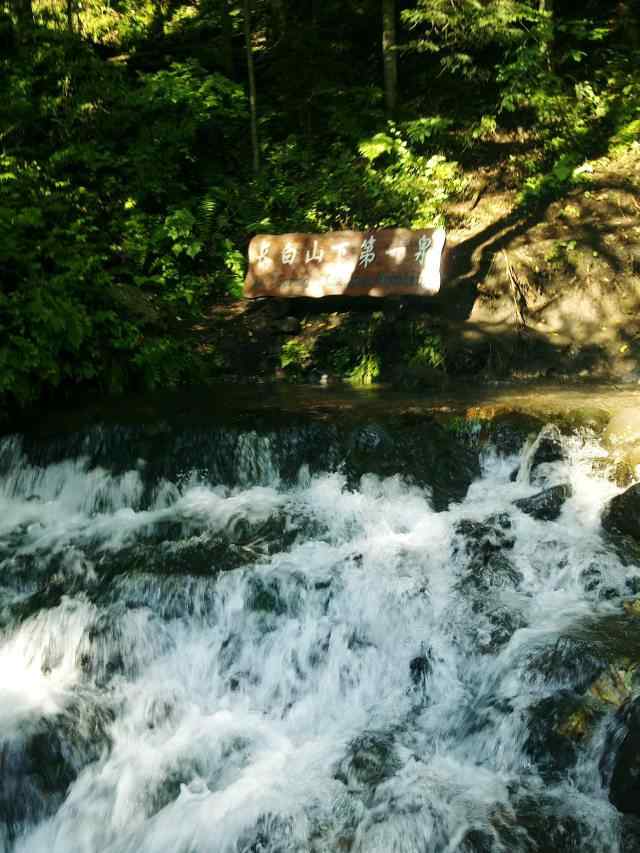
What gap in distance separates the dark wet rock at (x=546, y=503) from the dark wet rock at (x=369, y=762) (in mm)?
2330

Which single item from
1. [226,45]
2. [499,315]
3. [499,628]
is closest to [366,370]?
[499,315]

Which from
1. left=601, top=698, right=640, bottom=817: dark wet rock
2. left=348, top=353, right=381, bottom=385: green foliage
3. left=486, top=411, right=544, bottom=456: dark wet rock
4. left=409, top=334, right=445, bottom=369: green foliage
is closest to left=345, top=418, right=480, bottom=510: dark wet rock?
left=486, top=411, right=544, bottom=456: dark wet rock

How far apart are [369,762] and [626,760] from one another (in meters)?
1.40

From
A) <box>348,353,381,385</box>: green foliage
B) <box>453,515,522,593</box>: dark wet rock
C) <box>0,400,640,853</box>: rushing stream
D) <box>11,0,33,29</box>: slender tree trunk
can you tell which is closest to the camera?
<box>0,400,640,853</box>: rushing stream

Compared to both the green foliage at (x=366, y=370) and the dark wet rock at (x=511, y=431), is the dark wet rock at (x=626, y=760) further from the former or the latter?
the green foliage at (x=366, y=370)

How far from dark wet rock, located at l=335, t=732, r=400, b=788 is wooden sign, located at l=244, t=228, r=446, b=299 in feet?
19.6

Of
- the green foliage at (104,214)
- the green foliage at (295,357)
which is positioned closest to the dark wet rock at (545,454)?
the green foliage at (295,357)

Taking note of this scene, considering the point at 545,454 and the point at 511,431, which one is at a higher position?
the point at 511,431

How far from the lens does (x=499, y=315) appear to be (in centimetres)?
1019

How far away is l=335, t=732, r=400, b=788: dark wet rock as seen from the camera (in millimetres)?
4598

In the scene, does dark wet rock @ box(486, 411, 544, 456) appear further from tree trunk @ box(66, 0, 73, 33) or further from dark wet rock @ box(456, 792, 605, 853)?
tree trunk @ box(66, 0, 73, 33)

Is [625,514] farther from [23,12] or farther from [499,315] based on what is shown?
[23,12]

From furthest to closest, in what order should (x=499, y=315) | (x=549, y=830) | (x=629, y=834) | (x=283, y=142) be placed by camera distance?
Result: (x=283, y=142)
(x=499, y=315)
(x=549, y=830)
(x=629, y=834)

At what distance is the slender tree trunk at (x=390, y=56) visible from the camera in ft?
40.4
